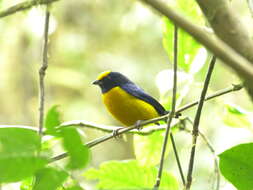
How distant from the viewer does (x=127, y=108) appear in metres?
4.18

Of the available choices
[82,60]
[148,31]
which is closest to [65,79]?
[82,60]

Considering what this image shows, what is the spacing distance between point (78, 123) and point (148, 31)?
20.8ft

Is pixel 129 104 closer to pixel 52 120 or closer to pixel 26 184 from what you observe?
pixel 26 184

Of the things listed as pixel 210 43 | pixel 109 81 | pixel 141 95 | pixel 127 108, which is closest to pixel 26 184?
pixel 210 43

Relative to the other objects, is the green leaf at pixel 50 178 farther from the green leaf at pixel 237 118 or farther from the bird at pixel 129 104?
the bird at pixel 129 104

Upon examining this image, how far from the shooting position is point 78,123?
2023 millimetres

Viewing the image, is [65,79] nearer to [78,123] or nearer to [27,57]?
[27,57]

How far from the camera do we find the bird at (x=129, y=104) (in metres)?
4.16

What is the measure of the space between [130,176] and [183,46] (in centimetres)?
79

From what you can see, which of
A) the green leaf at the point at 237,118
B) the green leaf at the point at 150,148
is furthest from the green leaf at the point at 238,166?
the green leaf at the point at 150,148

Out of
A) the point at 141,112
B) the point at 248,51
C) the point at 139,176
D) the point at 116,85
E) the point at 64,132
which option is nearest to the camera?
the point at 64,132

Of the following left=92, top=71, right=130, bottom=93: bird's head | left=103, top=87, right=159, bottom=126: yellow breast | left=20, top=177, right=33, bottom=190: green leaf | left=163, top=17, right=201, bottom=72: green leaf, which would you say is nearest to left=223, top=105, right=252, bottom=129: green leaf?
left=163, top=17, right=201, bottom=72: green leaf

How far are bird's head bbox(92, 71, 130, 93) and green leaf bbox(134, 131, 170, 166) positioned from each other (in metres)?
2.34

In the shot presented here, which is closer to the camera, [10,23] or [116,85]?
[116,85]
